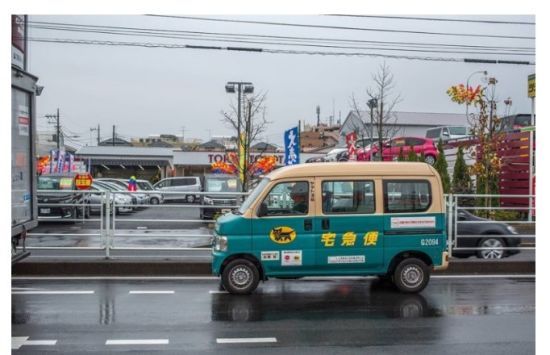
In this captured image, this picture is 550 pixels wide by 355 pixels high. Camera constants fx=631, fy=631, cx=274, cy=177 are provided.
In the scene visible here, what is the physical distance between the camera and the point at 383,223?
34.2 ft

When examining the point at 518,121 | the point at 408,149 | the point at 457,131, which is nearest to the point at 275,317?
the point at 408,149

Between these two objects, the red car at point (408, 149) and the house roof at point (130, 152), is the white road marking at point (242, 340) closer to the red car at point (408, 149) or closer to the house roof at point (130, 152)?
the red car at point (408, 149)

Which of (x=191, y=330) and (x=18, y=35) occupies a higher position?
(x=18, y=35)

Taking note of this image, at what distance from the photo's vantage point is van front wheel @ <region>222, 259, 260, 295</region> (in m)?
10.3

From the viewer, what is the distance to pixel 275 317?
890 centimetres

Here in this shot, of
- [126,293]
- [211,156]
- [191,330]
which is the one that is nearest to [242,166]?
[126,293]

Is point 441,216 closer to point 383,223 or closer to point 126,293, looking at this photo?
point 383,223

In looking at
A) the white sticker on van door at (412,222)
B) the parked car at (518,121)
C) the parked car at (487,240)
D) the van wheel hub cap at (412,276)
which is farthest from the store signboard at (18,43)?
the parked car at (518,121)

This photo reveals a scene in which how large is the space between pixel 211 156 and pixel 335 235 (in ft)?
147

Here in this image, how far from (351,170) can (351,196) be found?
0.43m

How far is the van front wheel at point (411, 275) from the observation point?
10539 millimetres

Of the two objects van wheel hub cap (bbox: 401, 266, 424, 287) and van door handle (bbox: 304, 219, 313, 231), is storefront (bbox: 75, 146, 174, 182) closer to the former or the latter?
van door handle (bbox: 304, 219, 313, 231)

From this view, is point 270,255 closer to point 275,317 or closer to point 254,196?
point 254,196

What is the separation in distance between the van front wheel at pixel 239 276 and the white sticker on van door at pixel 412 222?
2.45 m
